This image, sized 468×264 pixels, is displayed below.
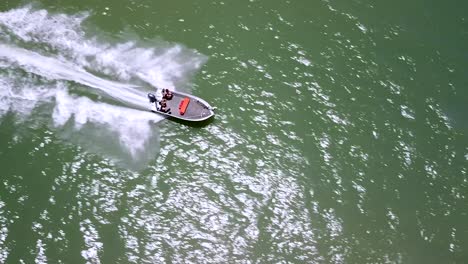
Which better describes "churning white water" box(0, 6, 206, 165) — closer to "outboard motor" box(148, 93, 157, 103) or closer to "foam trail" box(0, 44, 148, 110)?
"foam trail" box(0, 44, 148, 110)

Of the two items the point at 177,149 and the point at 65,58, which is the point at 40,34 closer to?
the point at 65,58

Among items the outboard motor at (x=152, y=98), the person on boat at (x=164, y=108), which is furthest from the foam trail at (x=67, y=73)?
the person on boat at (x=164, y=108)

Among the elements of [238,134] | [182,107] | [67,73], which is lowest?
[238,134]

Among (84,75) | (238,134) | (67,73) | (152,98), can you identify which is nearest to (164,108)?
(152,98)

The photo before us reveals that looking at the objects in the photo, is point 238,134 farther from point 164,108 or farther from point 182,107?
point 164,108

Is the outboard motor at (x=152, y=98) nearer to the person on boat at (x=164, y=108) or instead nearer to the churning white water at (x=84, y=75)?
the person on boat at (x=164, y=108)

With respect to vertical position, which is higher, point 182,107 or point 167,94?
point 167,94

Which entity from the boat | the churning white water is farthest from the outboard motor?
the churning white water
